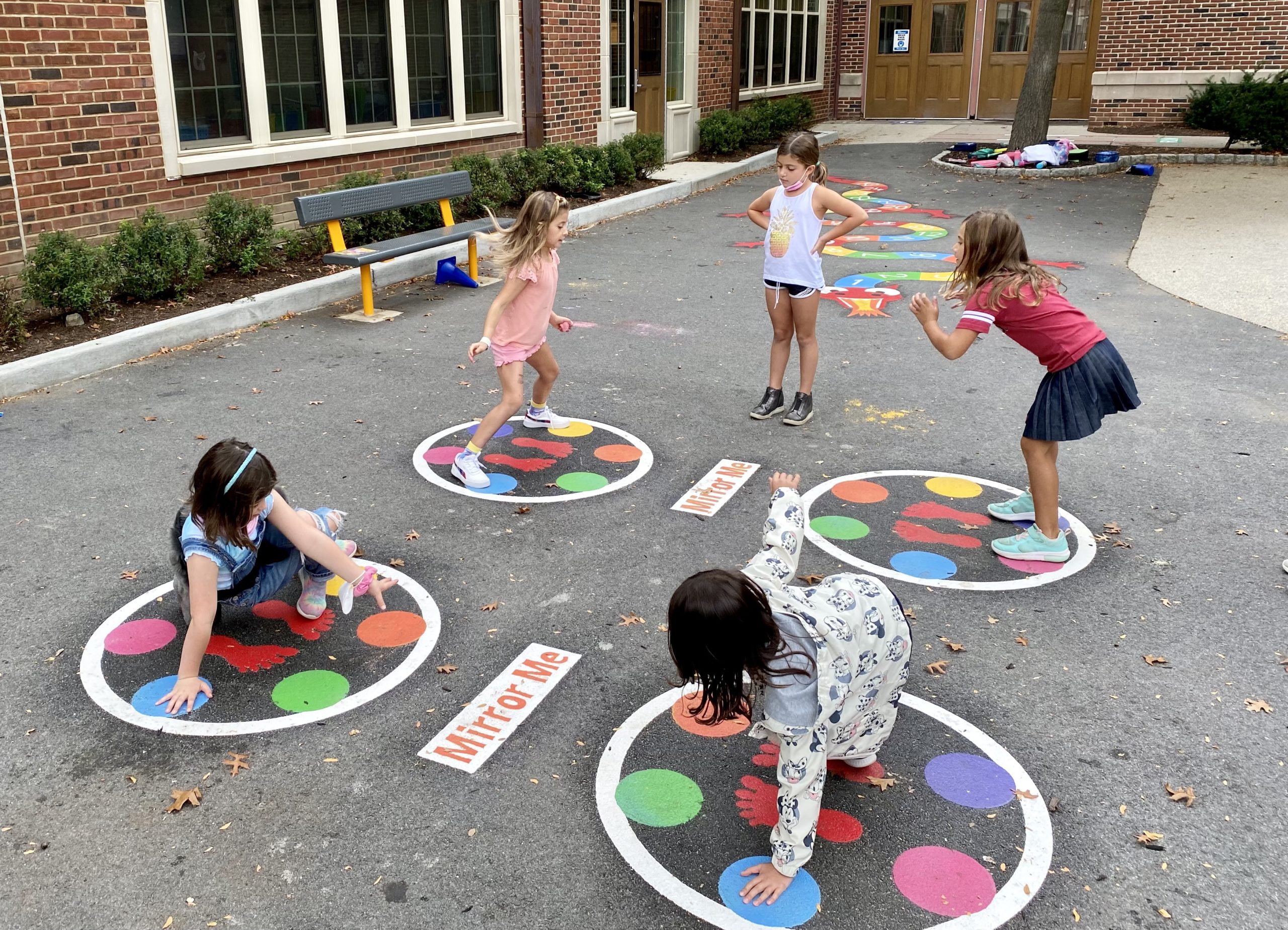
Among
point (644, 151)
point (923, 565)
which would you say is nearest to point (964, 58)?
point (644, 151)

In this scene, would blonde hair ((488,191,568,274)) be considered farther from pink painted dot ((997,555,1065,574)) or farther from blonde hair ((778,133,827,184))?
pink painted dot ((997,555,1065,574))

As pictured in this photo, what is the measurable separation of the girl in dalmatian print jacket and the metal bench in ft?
21.6

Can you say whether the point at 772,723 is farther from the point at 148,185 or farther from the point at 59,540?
the point at 148,185

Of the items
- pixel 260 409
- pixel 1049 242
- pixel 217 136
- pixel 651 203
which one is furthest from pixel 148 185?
pixel 1049 242

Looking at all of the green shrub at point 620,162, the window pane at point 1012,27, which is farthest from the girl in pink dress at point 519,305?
the window pane at point 1012,27

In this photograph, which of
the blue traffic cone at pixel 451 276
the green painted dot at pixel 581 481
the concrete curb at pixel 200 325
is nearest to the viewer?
the green painted dot at pixel 581 481

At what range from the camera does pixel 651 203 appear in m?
14.8

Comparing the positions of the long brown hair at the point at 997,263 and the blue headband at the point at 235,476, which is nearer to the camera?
the blue headband at the point at 235,476

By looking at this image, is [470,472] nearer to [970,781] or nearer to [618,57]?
[970,781]

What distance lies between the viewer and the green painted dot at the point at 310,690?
3.68 metres

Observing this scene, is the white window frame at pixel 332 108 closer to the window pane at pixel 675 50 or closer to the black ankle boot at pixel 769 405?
the window pane at pixel 675 50

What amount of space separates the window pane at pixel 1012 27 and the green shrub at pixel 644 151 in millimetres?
12215

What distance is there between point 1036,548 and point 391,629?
286 centimetres

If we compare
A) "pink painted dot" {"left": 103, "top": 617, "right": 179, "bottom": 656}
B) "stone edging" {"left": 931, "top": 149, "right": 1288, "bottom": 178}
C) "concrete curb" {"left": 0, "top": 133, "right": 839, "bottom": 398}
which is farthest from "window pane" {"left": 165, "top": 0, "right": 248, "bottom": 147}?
"stone edging" {"left": 931, "top": 149, "right": 1288, "bottom": 178}
